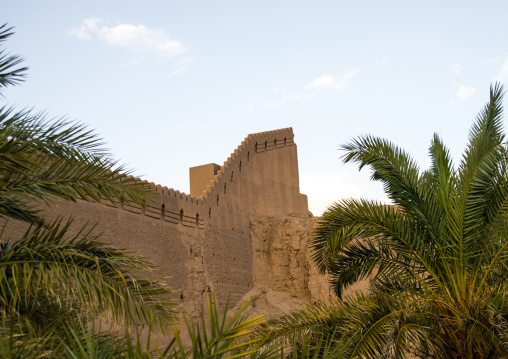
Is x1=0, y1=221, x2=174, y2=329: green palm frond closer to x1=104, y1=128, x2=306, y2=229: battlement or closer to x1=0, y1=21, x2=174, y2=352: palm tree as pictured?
x1=0, y1=21, x2=174, y2=352: palm tree

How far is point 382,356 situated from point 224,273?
11.1 meters

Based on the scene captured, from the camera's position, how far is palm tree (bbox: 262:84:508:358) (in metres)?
6.99

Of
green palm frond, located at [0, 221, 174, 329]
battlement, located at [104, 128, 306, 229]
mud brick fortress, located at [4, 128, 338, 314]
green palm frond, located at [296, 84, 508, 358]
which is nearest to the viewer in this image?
green palm frond, located at [0, 221, 174, 329]

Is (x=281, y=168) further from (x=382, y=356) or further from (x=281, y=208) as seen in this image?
(x=382, y=356)

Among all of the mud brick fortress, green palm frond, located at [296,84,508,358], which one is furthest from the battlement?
green palm frond, located at [296,84,508,358]

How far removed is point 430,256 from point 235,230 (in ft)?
35.6

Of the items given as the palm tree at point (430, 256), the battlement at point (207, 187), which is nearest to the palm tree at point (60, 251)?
the palm tree at point (430, 256)

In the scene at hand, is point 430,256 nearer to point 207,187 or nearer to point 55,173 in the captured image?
point 55,173

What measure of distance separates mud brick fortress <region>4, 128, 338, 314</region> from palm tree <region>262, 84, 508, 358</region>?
663cm

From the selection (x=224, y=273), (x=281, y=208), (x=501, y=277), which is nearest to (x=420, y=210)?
(x=501, y=277)

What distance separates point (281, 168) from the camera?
20938 millimetres

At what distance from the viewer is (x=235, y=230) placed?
60.3 ft

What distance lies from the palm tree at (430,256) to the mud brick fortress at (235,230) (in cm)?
663

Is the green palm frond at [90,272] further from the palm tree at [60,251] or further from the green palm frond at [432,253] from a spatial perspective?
the green palm frond at [432,253]
